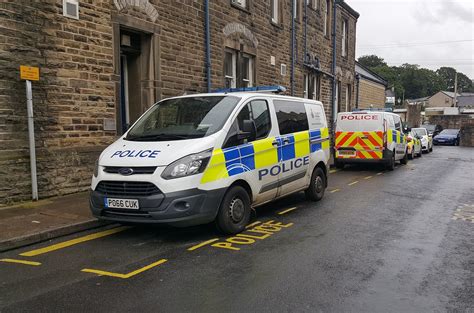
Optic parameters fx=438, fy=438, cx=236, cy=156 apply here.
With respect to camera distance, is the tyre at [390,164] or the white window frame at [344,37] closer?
the tyre at [390,164]

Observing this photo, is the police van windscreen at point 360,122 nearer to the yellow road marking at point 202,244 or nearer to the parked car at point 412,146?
the parked car at point 412,146

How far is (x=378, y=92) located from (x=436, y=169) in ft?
60.6

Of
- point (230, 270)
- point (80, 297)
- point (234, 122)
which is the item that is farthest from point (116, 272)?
point (234, 122)

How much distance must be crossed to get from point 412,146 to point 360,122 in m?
7.12

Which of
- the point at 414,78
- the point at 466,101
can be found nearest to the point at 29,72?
the point at 466,101

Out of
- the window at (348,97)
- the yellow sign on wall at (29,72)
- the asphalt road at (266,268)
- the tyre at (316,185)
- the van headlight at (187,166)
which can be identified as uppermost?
the window at (348,97)

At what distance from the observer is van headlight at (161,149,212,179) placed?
5512 millimetres

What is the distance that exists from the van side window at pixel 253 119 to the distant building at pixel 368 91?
73.5ft

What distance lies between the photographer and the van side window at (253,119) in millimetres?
6211

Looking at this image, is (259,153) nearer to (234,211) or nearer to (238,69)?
(234,211)

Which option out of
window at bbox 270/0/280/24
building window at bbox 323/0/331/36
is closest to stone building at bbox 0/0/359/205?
window at bbox 270/0/280/24

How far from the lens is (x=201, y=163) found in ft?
18.5

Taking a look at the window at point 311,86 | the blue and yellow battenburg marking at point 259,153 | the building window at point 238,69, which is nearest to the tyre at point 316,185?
the blue and yellow battenburg marking at point 259,153

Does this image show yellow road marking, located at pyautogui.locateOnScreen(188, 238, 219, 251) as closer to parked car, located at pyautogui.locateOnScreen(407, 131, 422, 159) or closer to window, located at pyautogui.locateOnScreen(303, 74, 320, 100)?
window, located at pyautogui.locateOnScreen(303, 74, 320, 100)
